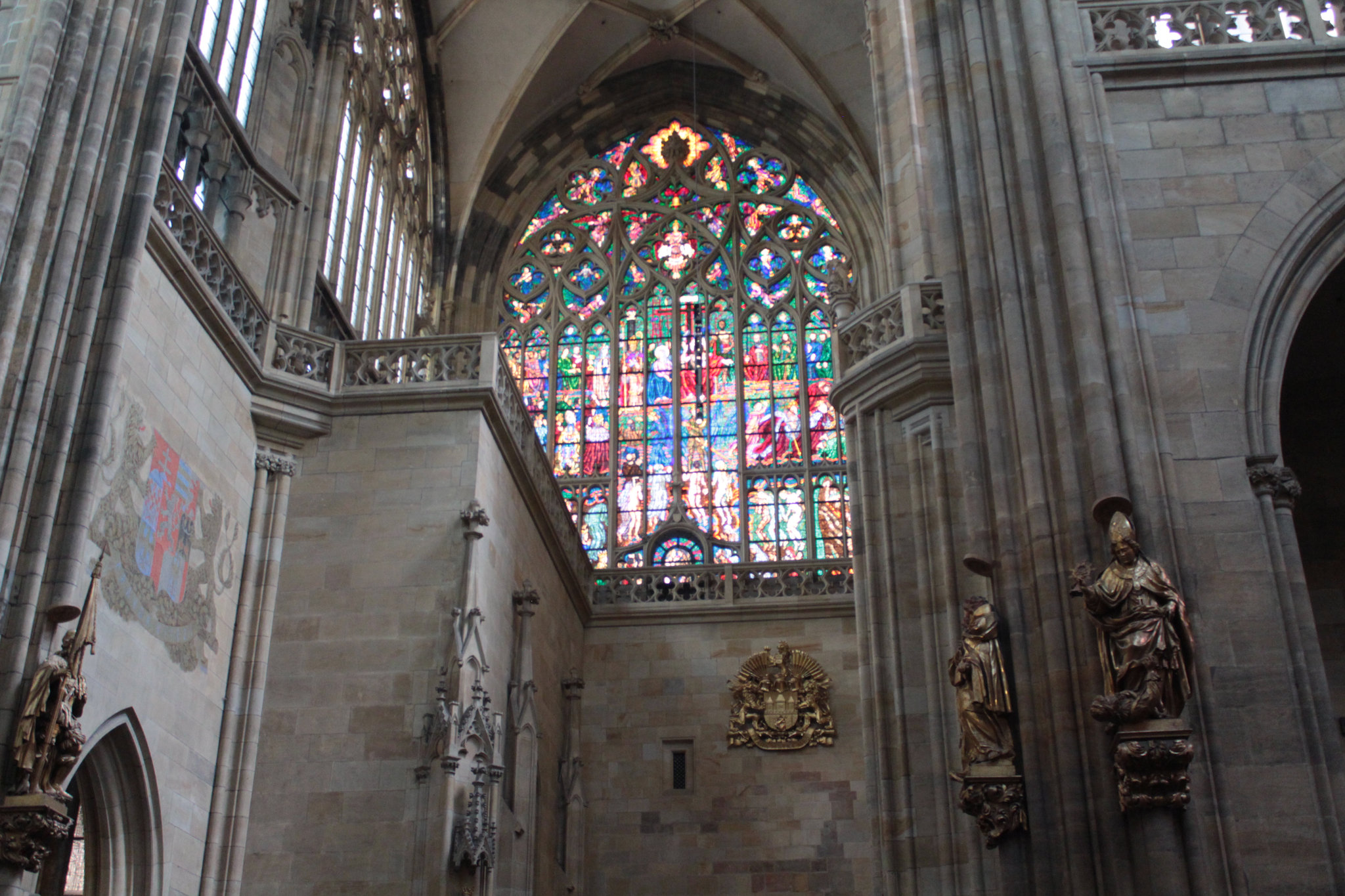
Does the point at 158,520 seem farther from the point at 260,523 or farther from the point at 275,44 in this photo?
the point at 275,44

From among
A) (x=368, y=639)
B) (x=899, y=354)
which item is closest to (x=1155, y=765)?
(x=899, y=354)

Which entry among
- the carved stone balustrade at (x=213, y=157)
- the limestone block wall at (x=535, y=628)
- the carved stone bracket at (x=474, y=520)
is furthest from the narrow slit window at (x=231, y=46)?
the carved stone bracket at (x=474, y=520)

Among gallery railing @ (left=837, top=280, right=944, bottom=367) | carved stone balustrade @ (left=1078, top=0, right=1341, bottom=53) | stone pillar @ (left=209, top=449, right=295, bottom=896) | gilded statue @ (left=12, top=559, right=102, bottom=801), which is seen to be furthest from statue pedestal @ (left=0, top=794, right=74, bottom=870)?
carved stone balustrade @ (left=1078, top=0, right=1341, bottom=53)

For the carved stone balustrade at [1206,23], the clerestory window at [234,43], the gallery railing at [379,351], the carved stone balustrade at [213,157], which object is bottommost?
the gallery railing at [379,351]

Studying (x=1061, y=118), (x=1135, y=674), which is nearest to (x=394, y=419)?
(x=1061, y=118)

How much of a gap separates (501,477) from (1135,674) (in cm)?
777

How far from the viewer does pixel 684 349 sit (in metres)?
22.8

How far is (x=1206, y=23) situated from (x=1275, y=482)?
13.6 feet

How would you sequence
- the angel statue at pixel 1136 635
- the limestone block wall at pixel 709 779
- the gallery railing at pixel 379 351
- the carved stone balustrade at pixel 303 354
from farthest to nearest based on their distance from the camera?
the limestone block wall at pixel 709 779 < the carved stone balustrade at pixel 303 354 < the gallery railing at pixel 379 351 < the angel statue at pixel 1136 635

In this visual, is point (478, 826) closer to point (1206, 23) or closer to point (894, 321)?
point (894, 321)

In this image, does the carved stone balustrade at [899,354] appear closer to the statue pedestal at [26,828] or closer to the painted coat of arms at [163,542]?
the painted coat of arms at [163,542]

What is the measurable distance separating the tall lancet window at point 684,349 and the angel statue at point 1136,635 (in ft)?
39.7

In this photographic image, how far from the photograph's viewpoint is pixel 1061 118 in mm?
10469

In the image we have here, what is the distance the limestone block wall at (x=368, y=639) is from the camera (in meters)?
11.7
